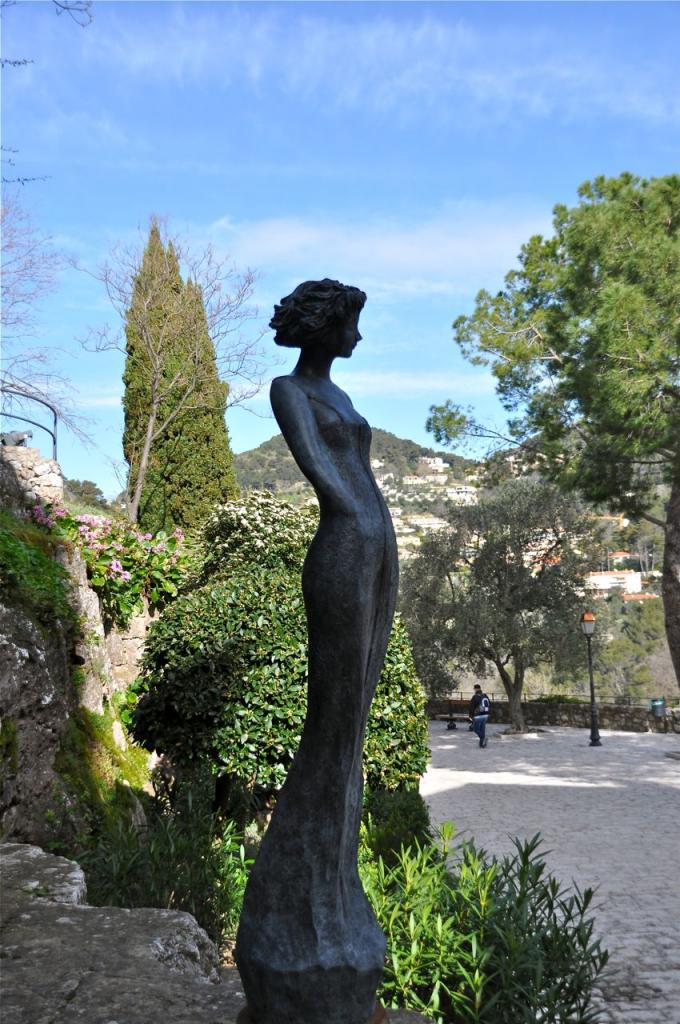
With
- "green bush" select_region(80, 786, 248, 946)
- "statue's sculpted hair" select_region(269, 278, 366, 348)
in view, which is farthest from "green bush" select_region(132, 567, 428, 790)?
"statue's sculpted hair" select_region(269, 278, 366, 348)

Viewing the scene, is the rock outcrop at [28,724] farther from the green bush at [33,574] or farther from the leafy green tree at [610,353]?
the leafy green tree at [610,353]

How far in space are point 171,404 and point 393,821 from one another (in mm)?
13889

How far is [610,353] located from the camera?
13383mm

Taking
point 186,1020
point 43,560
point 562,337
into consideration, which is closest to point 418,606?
point 562,337

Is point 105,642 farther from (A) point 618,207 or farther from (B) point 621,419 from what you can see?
(A) point 618,207

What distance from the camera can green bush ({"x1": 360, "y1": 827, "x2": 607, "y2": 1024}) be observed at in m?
4.08

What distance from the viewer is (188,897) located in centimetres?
518

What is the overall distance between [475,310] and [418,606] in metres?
10.2

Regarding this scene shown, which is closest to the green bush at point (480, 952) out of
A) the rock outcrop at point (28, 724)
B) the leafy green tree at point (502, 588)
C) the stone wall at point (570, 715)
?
the rock outcrop at point (28, 724)

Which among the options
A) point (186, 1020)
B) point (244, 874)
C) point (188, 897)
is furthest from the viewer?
point (244, 874)

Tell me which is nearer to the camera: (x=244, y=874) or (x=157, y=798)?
(x=244, y=874)

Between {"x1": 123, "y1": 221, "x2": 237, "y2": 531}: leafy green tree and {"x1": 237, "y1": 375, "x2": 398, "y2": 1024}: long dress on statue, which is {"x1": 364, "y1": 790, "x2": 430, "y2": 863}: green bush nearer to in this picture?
{"x1": 237, "y1": 375, "x2": 398, "y2": 1024}: long dress on statue

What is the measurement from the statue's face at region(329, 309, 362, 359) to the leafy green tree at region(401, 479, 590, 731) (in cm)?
2112

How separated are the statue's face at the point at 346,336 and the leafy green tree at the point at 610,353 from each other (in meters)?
10.8
